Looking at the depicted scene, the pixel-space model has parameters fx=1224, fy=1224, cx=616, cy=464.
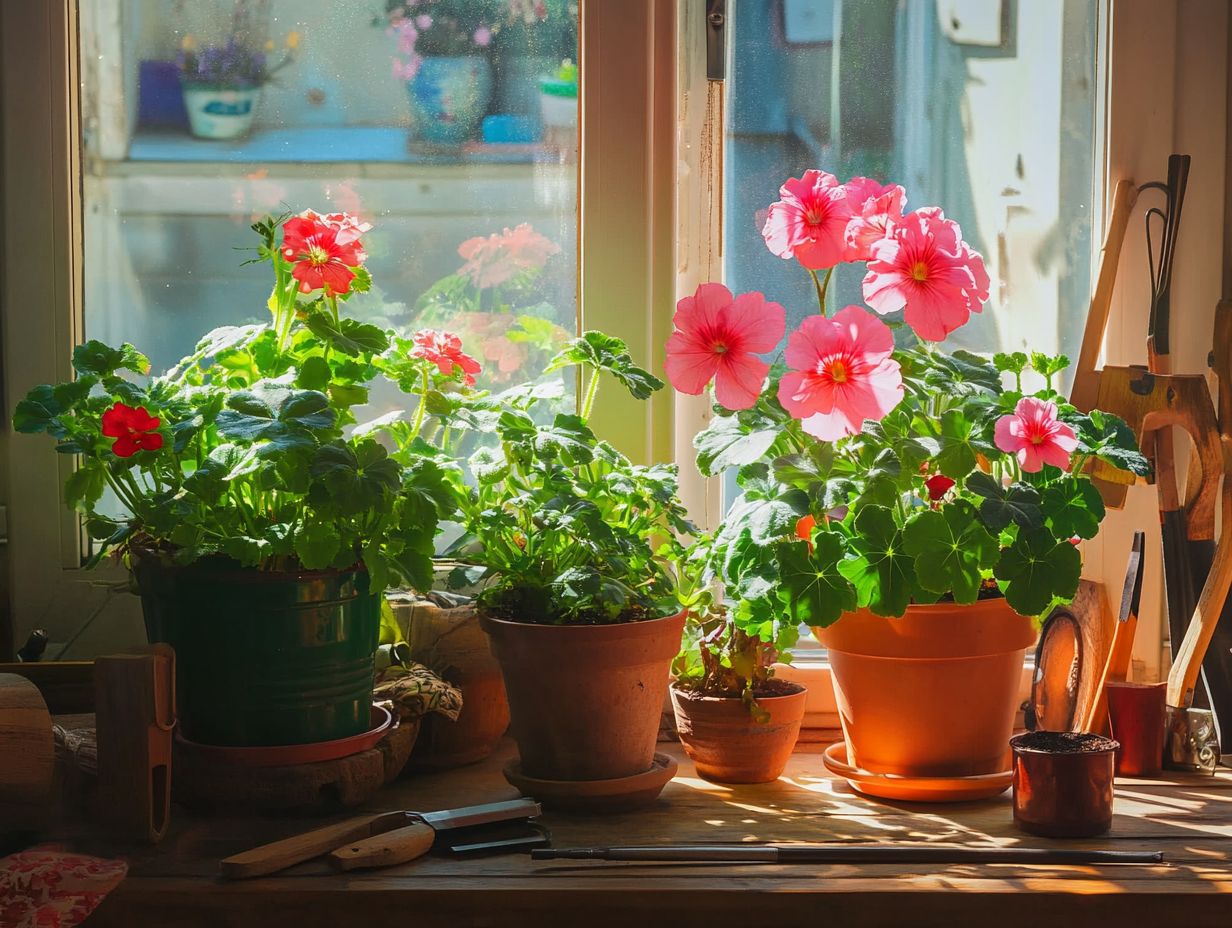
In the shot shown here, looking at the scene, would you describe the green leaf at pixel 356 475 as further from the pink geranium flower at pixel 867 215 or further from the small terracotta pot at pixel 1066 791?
the small terracotta pot at pixel 1066 791

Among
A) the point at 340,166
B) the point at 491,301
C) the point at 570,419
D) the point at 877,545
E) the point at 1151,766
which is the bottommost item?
the point at 1151,766

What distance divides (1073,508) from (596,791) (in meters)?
0.65

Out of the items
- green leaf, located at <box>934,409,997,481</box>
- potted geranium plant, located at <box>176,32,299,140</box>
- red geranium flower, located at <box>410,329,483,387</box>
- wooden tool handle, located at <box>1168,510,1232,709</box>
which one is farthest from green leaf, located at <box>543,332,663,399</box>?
wooden tool handle, located at <box>1168,510,1232,709</box>

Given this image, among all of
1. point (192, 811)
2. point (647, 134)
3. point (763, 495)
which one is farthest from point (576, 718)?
point (647, 134)

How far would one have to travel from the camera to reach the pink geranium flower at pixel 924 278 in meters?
1.44

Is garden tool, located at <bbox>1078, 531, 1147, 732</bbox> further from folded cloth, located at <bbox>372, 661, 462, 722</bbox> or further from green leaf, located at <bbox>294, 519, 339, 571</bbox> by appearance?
green leaf, located at <bbox>294, 519, 339, 571</bbox>

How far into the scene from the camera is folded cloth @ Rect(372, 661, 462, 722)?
1.59 m

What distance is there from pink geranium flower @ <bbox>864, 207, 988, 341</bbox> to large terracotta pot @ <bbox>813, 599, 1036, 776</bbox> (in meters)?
0.35

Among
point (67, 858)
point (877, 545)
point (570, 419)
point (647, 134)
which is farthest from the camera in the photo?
point (647, 134)

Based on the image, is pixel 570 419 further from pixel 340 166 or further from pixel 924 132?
pixel 924 132

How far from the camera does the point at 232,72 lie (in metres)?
1.89

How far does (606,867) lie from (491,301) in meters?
0.93

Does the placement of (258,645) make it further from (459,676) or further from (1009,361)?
(1009,361)

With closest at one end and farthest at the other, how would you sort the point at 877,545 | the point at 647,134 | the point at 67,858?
the point at 67,858 < the point at 877,545 < the point at 647,134
